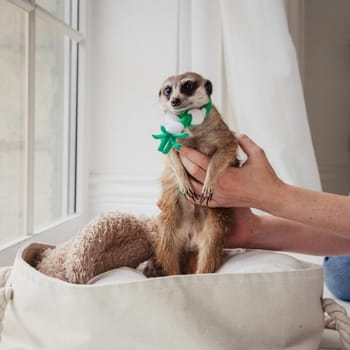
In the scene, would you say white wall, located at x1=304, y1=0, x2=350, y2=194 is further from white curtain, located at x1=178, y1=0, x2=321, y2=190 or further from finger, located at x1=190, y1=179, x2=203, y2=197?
finger, located at x1=190, y1=179, x2=203, y2=197

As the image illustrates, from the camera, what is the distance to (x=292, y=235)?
0.98 meters

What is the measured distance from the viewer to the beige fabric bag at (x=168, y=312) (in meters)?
0.59

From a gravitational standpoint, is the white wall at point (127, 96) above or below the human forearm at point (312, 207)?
above

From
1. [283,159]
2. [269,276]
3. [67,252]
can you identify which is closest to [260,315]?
[269,276]

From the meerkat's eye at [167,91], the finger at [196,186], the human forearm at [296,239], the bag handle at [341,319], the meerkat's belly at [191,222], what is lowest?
the bag handle at [341,319]

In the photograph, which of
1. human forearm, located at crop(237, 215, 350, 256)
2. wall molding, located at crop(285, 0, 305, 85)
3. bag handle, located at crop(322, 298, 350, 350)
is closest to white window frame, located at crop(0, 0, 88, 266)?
human forearm, located at crop(237, 215, 350, 256)

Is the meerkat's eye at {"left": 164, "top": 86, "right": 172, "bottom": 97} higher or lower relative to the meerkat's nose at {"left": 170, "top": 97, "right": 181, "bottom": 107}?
higher

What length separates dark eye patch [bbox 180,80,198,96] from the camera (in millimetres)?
822

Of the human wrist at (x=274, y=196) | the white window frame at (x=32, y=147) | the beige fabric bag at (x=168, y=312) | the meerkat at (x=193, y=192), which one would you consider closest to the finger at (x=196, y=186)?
the meerkat at (x=193, y=192)

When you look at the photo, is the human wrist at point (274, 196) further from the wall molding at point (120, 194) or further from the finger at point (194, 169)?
the wall molding at point (120, 194)

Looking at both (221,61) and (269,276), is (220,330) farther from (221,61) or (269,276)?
(221,61)

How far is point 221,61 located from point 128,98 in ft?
0.98

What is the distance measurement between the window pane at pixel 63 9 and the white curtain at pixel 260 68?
13.4 inches

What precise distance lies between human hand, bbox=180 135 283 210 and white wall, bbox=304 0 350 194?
1538mm
